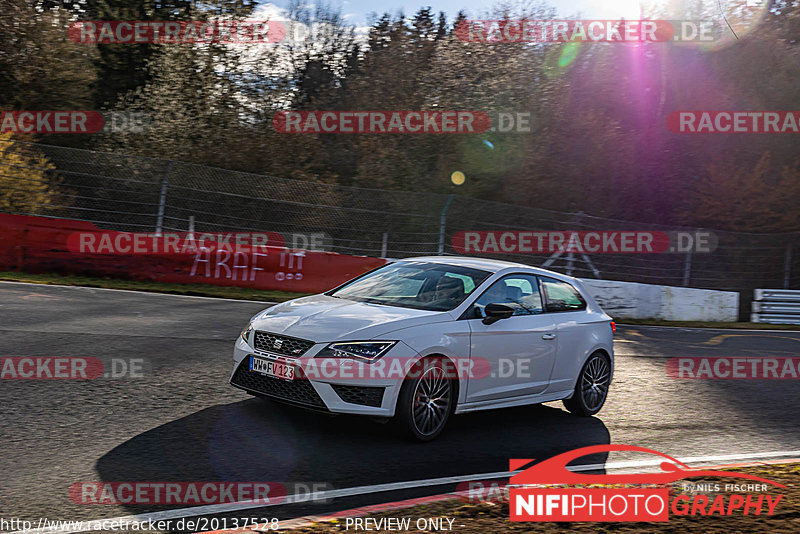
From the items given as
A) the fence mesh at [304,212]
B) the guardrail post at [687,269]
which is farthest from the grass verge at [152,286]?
the guardrail post at [687,269]

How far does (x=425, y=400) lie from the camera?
6.90 metres

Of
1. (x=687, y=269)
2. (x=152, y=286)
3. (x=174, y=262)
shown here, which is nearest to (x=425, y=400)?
(x=152, y=286)

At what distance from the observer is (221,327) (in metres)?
12.0

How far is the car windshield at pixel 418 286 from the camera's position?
7.55 meters

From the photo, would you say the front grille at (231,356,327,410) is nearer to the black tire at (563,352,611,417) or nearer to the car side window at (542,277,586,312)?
the car side window at (542,277,586,312)

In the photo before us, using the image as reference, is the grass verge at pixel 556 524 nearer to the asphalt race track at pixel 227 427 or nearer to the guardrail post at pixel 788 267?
the asphalt race track at pixel 227 427

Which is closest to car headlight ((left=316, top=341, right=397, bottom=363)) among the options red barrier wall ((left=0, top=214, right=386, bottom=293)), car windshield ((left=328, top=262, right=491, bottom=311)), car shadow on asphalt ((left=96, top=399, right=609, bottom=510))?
car shadow on asphalt ((left=96, top=399, right=609, bottom=510))

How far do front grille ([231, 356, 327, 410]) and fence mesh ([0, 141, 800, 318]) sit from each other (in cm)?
1154

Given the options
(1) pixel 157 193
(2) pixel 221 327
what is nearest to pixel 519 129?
(1) pixel 157 193

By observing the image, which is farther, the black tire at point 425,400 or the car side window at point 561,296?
the car side window at point 561,296

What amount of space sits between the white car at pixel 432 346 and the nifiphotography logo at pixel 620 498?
1097 millimetres

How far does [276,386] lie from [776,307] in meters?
17.2

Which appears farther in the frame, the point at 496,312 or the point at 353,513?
the point at 496,312

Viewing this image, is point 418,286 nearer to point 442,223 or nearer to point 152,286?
point 152,286
